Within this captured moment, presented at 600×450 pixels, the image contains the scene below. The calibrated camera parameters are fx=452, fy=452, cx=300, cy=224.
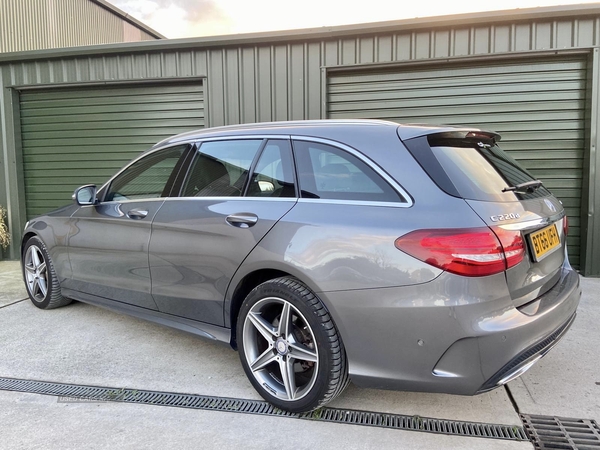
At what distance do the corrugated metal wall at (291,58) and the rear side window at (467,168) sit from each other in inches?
140

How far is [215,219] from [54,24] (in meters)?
11.5

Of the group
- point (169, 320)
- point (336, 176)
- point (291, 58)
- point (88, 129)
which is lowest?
point (169, 320)

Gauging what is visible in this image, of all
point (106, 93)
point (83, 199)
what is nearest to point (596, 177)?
point (83, 199)

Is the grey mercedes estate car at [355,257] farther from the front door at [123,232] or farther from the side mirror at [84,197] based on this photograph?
the side mirror at [84,197]

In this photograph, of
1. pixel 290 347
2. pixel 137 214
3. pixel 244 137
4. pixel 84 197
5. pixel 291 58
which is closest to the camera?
pixel 290 347

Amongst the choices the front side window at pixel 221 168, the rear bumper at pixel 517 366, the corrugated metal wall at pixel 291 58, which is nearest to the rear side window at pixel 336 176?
the front side window at pixel 221 168

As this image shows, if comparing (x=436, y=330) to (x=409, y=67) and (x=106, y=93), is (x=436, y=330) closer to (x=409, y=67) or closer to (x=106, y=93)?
(x=409, y=67)

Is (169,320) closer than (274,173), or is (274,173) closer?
(274,173)

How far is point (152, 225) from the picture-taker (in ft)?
10.6

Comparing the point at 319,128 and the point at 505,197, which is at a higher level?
the point at 319,128

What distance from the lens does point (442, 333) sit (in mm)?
2033

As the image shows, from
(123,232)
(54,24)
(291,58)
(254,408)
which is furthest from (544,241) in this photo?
(54,24)

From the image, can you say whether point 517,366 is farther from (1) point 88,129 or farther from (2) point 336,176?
(1) point 88,129

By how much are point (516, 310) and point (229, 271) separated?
62.2 inches
